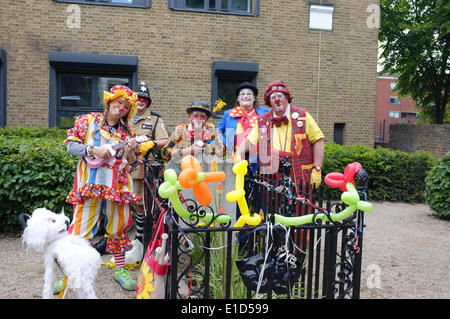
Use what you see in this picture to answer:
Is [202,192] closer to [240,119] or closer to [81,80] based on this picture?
[240,119]

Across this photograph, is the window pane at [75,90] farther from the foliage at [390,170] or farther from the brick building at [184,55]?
the foliage at [390,170]

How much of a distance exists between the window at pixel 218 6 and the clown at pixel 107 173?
7.38m

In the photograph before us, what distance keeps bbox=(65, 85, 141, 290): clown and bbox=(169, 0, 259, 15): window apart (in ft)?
24.2

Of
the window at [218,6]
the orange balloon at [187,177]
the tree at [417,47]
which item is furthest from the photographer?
the tree at [417,47]

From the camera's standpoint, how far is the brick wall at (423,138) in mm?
12781

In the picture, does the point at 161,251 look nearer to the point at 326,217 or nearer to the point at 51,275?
the point at 51,275

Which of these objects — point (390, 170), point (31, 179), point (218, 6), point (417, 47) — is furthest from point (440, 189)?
point (417, 47)

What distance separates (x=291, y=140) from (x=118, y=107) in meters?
1.73

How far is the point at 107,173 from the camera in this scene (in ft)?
10.6

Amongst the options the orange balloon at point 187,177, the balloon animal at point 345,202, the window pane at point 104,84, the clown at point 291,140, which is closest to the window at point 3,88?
the window pane at point 104,84

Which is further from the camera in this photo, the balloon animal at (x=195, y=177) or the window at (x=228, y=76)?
the window at (x=228, y=76)

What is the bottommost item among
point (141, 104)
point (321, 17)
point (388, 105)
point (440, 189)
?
point (440, 189)

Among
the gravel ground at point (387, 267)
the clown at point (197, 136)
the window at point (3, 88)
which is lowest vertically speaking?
the gravel ground at point (387, 267)

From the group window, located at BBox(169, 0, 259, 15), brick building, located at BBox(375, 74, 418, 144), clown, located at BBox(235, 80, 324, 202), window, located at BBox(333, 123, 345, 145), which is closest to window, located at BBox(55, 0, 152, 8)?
window, located at BBox(169, 0, 259, 15)
